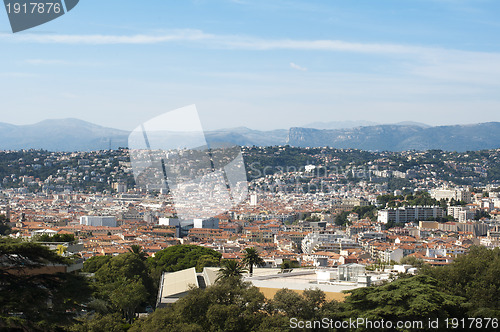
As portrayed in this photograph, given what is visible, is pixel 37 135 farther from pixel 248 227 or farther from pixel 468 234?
pixel 468 234

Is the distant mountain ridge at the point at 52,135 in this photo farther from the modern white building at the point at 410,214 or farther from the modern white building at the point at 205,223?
the modern white building at the point at 410,214

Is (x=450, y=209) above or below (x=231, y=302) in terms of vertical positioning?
below

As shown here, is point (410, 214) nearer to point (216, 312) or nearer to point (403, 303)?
point (403, 303)

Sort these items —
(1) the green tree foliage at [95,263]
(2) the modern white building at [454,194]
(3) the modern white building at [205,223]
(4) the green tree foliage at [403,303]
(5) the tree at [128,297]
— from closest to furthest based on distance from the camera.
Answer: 1. (4) the green tree foliage at [403,303]
2. (5) the tree at [128,297]
3. (1) the green tree foliage at [95,263]
4. (3) the modern white building at [205,223]
5. (2) the modern white building at [454,194]

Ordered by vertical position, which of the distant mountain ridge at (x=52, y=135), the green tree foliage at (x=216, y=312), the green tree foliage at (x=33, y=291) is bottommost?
the green tree foliage at (x=216, y=312)

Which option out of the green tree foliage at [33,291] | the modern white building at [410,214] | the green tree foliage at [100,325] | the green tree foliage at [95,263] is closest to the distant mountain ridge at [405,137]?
the modern white building at [410,214]

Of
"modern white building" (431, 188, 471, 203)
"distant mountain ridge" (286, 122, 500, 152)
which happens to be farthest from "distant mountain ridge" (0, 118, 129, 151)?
"modern white building" (431, 188, 471, 203)

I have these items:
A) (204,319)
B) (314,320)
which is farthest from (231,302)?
(314,320)
